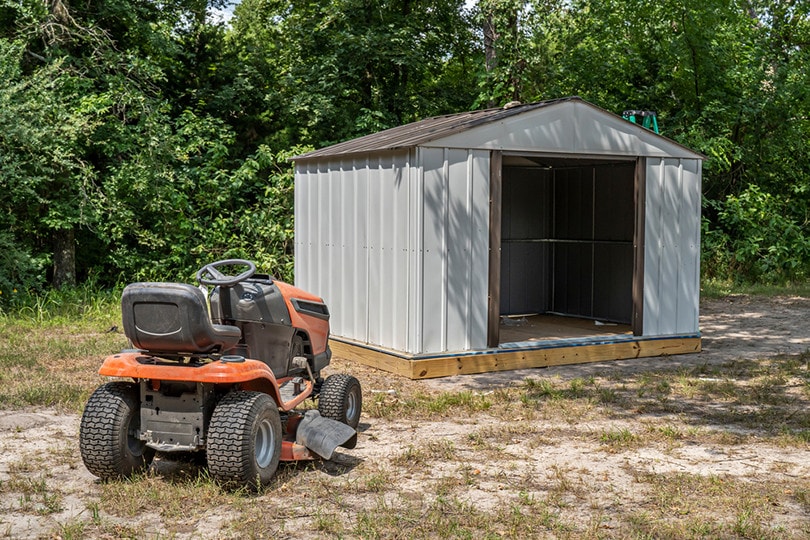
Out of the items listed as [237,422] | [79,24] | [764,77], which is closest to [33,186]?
[79,24]

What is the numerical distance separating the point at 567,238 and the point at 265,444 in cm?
941

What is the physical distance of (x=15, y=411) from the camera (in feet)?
24.9

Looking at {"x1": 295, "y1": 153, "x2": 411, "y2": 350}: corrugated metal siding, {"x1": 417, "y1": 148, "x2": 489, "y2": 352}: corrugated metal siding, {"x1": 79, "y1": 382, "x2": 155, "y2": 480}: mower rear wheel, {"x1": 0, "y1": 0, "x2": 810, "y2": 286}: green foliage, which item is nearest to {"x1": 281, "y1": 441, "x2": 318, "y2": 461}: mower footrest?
{"x1": 79, "y1": 382, "x2": 155, "y2": 480}: mower rear wheel

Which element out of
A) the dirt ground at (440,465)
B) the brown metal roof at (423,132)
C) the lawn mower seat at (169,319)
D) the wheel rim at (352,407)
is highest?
the brown metal roof at (423,132)

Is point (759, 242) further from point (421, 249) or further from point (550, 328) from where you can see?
point (421, 249)

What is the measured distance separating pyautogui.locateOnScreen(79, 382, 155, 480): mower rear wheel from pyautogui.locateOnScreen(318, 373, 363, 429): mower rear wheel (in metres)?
1.40

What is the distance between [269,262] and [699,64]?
9732 millimetres

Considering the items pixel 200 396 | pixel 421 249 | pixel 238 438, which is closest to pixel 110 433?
pixel 200 396

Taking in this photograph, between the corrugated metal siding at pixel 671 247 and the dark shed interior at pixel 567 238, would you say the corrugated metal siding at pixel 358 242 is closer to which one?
the corrugated metal siding at pixel 671 247

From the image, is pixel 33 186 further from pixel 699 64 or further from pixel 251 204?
pixel 699 64

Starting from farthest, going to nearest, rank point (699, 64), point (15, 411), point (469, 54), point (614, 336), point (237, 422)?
point (469, 54) < point (699, 64) < point (614, 336) < point (15, 411) < point (237, 422)

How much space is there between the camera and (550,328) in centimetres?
1216

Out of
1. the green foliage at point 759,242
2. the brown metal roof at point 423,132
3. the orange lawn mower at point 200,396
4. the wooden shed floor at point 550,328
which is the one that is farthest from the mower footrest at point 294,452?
the green foliage at point 759,242

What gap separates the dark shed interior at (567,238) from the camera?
13188mm
